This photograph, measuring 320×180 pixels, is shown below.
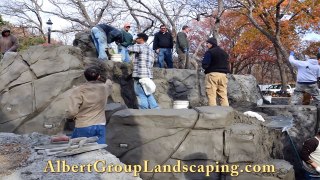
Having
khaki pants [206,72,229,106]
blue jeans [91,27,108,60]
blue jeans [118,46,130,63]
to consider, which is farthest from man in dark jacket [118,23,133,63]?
khaki pants [206,72,229,106]

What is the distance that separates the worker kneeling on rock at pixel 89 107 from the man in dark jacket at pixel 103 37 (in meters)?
4.17

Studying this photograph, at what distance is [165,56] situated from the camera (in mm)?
10109

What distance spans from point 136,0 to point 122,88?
13.8m

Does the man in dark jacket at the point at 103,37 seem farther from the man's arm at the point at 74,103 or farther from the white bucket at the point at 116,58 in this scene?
the man's arm at the point at 74,103

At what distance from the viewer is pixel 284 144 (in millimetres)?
6969

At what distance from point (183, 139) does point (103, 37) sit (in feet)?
13.1

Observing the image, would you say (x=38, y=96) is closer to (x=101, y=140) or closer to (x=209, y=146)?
(x=101, y=140)

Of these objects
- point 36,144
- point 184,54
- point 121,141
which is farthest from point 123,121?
point 184,54

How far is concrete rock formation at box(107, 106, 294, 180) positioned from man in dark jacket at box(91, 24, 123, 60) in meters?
3.23

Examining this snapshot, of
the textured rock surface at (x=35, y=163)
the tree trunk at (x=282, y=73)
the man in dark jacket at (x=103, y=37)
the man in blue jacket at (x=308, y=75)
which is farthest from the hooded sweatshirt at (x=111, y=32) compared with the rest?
the tree trunk at (x=282, y=73)

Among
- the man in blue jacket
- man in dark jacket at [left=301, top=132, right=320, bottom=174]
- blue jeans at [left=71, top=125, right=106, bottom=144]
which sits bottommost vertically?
man in dark jacket at [left=301, top=132, right=320, bottom=174]

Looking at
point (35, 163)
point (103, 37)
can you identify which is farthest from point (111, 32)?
point (35, 163)

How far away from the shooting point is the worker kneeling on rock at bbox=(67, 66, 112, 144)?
4.54 meters

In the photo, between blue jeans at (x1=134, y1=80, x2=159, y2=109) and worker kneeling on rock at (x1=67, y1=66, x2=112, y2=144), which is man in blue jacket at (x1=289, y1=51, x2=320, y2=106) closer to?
blue jeans at (x1=134, y1=80, x2=159, y2=109)
